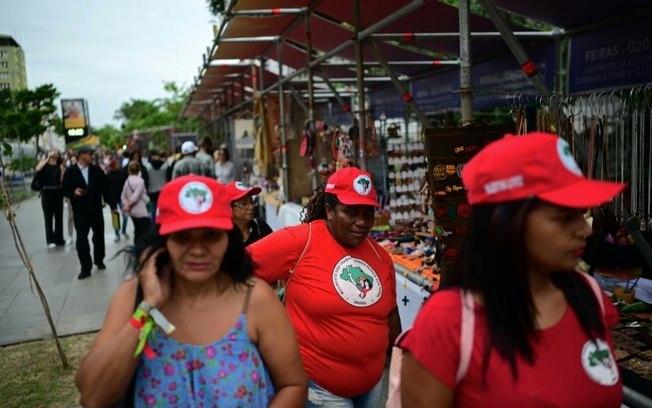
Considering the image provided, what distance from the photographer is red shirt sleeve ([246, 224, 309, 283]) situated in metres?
2.78

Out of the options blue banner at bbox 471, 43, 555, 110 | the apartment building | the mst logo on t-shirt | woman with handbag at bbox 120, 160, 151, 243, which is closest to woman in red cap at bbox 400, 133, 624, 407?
the mst logo on t-shirt

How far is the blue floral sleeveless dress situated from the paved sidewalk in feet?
11.3

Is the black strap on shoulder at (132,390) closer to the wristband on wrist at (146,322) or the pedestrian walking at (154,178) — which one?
the wristband on wrist at (146,322)

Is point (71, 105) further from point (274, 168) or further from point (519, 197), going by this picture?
point (519, 197)

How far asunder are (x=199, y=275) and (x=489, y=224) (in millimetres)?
921

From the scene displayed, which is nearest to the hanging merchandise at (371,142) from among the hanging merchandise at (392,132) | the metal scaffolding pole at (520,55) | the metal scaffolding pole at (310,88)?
the hanging merchandise at (392,132)

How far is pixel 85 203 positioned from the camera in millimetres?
8609

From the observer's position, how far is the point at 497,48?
7.65 metres

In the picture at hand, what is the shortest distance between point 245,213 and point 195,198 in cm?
208

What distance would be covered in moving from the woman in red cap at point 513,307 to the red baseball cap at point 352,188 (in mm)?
1369

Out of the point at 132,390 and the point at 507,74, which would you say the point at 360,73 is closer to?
the point at 507,74

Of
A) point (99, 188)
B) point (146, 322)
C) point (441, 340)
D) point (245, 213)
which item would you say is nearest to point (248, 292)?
point (146, 322)

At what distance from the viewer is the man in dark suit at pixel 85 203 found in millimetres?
8508

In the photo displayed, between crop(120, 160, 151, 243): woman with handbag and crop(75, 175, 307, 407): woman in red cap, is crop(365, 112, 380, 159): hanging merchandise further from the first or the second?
crop(75, 175, 307, 407): woman in red cap
